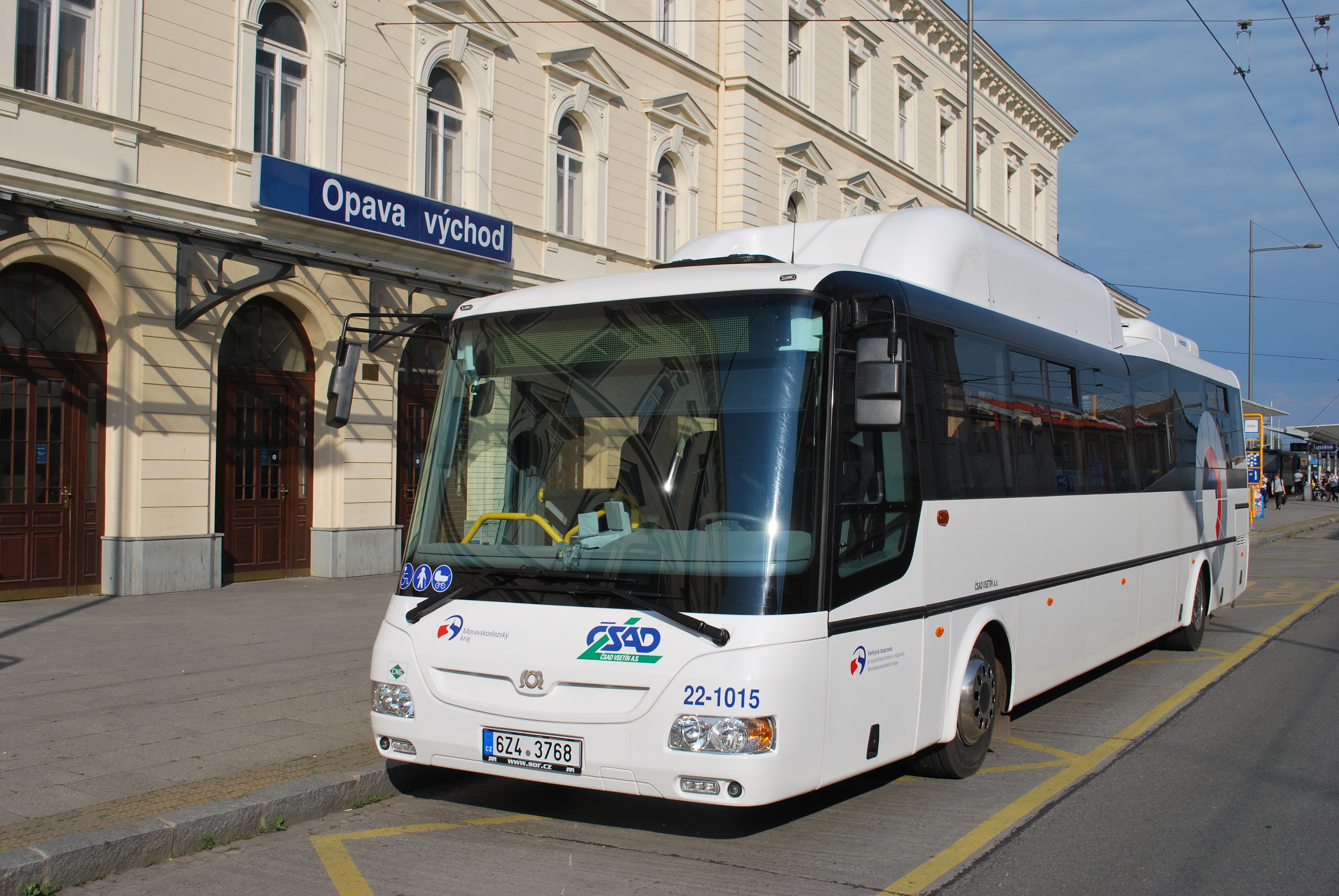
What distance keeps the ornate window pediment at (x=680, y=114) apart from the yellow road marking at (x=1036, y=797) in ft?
49.0

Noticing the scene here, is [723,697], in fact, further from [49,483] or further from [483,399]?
[49,483]

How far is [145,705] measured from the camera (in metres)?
7.57

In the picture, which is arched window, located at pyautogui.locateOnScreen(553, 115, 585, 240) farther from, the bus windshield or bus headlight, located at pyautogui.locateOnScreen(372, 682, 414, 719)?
bus headlight, located at pyautogui.locateOnScreen(372, 682, 414, 719)

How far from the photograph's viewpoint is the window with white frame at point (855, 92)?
29578 mm

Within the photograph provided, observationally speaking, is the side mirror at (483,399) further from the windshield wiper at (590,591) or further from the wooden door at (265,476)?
the wooden door at (265,476)

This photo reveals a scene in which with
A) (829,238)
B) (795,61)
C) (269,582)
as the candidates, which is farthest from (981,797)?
(795,61)

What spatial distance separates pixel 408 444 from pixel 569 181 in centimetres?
596

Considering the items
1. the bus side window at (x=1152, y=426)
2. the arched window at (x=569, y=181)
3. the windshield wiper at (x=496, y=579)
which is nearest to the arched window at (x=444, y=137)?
the arched window at (x=569, y=181)

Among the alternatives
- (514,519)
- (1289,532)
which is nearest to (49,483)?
(514,519)

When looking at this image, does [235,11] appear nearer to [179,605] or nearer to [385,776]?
[179,605]

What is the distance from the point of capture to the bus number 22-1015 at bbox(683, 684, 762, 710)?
15.7 feet

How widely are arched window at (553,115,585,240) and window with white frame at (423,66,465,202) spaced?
217 cm

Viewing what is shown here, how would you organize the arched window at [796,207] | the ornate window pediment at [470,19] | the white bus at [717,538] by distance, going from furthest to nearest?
the arched window at [796,207] < the ornate window pediment at [470,19] < the white bus at [717,538]

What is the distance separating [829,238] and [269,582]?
1017cm
